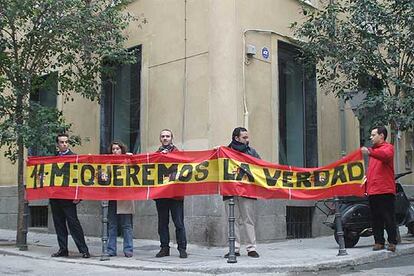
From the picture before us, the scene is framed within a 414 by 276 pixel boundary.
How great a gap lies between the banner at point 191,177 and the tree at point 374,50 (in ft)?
6.39

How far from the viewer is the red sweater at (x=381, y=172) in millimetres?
9305

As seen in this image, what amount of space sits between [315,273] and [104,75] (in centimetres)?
661

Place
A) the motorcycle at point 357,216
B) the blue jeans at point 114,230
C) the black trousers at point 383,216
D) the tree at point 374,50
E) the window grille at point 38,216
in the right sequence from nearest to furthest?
the black trousers at point 383,216 < the blue jeans at point 114,230 < the motorcycle at point 357,216 < the tree at point 374,50 < the window grille at point 38,216

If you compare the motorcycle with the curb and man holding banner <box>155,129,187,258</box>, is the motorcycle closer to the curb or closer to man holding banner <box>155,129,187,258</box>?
the curb

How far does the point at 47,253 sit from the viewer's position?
10414 millimetres

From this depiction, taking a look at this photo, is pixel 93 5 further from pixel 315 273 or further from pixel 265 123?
pixel 315 273

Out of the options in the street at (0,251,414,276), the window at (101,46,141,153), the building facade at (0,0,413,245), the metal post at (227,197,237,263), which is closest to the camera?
the street at (0,251,414,276)

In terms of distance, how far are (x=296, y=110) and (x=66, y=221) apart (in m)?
5.99

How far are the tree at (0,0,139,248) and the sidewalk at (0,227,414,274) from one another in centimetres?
134

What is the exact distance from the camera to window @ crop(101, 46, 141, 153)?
13.2 meters

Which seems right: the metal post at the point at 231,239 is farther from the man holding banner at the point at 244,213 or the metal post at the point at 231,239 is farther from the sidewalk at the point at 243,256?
the man holding banner at the point at 244,213

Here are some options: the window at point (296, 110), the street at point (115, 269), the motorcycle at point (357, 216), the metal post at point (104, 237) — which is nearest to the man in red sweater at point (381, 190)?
the street at point (115, 269)

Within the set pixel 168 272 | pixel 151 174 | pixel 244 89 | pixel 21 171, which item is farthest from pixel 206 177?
pixel 21 171

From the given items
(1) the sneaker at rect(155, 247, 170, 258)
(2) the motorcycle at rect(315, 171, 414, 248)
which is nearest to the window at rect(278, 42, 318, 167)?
(2) the motorcycle at rect(315, 171, 414, 248)
